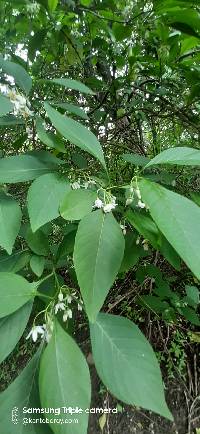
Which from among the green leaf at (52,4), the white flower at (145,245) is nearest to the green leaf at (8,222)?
the white flower at (145,245)

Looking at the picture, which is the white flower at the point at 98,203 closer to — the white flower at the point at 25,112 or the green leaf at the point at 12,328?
the green leaf at the point at 12,328

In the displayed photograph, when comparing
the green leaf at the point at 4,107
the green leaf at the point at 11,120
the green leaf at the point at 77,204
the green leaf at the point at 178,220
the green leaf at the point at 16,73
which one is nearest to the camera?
the green leaf at the point at 178,220

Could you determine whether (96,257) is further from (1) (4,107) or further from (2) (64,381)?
(1) (4,107)

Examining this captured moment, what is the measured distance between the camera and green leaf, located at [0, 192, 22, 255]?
0.66 meters

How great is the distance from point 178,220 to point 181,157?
172 mm

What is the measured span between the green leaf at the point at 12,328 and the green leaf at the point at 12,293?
5 cm

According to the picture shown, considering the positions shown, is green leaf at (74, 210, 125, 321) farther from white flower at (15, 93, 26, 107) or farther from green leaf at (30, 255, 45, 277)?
white flower at (15, 93, 26, 107)

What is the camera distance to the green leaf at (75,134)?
675 millimetres

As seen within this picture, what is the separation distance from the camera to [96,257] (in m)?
0.56

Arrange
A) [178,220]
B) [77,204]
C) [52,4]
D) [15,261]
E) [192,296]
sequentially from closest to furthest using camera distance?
1. [178,220]
2. [77,204]
3. [15,261]
4. [52,4]
5. [192,296]

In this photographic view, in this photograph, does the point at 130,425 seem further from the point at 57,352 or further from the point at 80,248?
the point at 80,248

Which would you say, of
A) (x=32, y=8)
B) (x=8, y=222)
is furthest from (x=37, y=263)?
(x=32, y=8)

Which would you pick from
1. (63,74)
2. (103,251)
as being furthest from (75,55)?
(103,251)

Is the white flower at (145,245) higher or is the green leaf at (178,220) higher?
the green leaf at (178,220)
